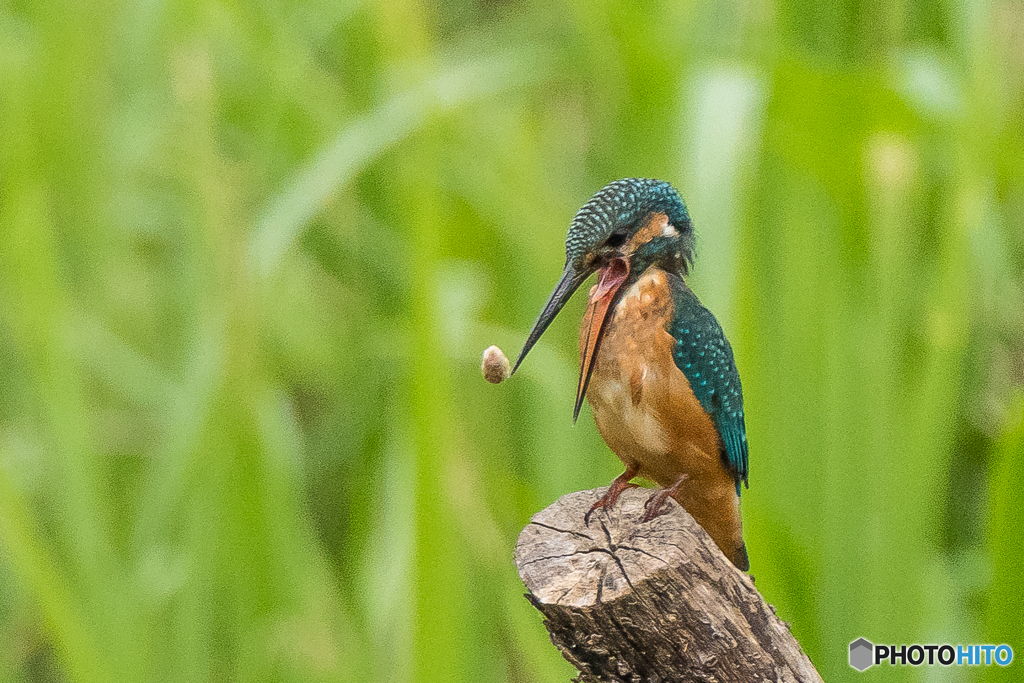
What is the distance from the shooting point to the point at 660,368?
649 millimetres

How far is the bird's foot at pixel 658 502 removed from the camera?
628mm

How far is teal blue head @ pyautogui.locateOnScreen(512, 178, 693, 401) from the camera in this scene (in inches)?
21.7

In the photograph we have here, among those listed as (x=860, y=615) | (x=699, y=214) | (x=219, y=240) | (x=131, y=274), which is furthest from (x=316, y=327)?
(x=860, y=615)

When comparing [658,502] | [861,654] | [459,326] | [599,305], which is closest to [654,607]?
[658,502]

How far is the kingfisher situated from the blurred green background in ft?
1.13

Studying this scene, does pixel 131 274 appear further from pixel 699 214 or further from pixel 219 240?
pixel 699 214

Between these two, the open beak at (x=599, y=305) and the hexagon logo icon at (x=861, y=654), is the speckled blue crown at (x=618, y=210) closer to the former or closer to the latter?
the open beak at (x=599, y=305)

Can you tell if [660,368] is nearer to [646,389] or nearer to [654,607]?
[646,389]

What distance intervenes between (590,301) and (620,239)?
43 millimetres

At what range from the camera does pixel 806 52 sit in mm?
1272

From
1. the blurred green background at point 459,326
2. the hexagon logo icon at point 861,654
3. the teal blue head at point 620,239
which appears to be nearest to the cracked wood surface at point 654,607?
the teal blue head at point 620,239

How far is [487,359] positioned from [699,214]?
1.91 ft

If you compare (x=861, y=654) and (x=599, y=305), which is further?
(x=861, y=654)

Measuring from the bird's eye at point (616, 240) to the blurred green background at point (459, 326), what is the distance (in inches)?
16.7
